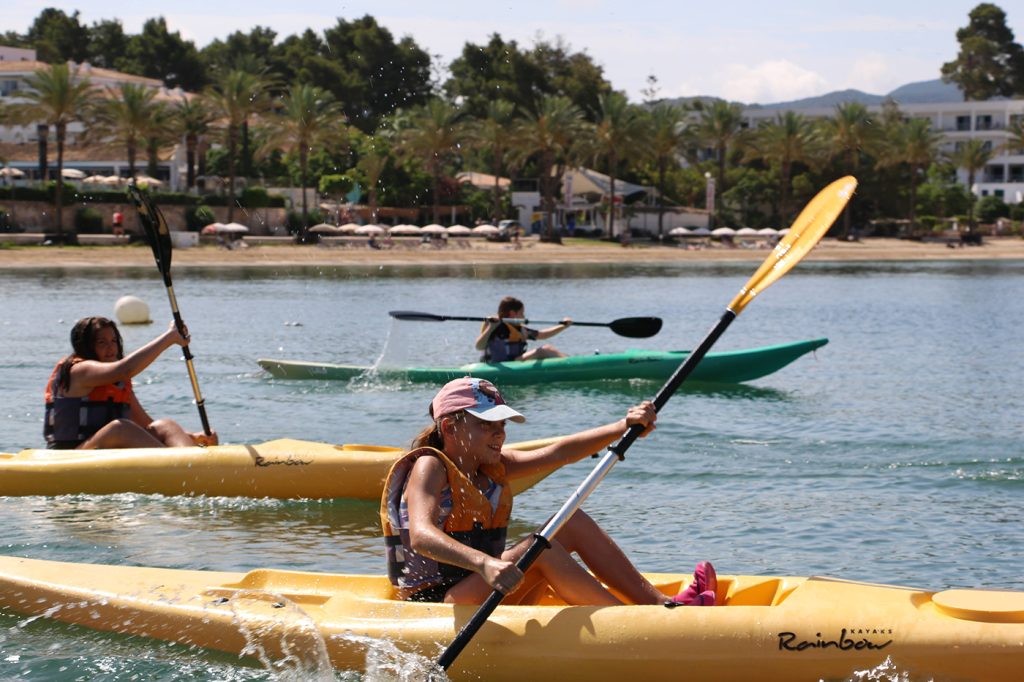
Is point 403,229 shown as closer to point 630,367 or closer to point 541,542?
point 630,367

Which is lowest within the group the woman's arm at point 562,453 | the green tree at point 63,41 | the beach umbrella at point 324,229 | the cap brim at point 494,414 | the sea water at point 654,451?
the sea water at point 654,451

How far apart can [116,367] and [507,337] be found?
6.56m

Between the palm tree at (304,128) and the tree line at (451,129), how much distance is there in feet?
0.30

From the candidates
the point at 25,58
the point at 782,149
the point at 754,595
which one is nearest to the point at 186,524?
the point at 754,595

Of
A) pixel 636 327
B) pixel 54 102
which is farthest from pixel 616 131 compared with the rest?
pixel 636 327

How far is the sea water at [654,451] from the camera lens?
7.61 meters

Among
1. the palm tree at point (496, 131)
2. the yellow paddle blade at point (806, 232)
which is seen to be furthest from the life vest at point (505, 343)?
the palm tree at point (496, 131)

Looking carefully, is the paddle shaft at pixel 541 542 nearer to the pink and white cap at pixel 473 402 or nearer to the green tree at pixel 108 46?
the pink and white cap at pixel 473 402

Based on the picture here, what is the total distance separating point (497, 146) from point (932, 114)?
4651cm

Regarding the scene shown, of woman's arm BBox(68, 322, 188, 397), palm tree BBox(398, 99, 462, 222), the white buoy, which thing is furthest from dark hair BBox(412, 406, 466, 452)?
palm tree BBox(398, 99, 462, 222)

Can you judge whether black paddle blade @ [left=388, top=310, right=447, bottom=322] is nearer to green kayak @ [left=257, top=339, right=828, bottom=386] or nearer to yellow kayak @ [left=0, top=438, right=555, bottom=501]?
green kayak @ [left=257, top=339, right=828, bottom=386]

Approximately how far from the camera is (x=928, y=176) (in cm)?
7300

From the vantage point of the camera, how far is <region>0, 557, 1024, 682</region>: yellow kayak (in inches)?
190

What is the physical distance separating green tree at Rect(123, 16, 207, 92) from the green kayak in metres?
69.9
